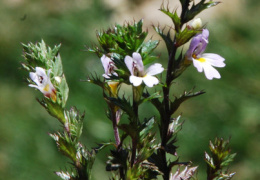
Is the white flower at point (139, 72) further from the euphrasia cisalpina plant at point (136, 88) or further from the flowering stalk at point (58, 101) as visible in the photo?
the flowering stalk at point (58, 101)

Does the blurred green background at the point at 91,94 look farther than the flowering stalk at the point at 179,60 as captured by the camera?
Yes

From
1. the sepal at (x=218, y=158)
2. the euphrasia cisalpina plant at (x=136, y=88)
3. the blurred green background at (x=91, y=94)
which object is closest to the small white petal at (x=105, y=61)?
the euphrasia cisalpina plant at (x=136, y=88)

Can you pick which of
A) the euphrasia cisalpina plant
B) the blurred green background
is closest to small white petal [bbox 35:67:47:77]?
the euphrasia cisalpina plant

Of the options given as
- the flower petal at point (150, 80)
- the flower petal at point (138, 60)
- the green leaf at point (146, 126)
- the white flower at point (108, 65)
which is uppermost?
the white flower at point (108, 65)

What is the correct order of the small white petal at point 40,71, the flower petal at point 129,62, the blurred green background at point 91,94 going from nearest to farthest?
the flower petal at point 129,62 < the small white petal at point 40,71 < the blurred green background at point 91,94

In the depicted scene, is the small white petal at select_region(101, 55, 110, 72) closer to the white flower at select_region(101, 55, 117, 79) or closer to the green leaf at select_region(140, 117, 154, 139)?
the white flower at select_region(101, 55, 117, 79)

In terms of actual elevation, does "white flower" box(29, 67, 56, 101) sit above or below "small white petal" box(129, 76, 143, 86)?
above

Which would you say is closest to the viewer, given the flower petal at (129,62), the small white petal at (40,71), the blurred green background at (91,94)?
the flower petal at (129,62)

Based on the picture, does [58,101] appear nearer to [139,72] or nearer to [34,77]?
[34,77]
